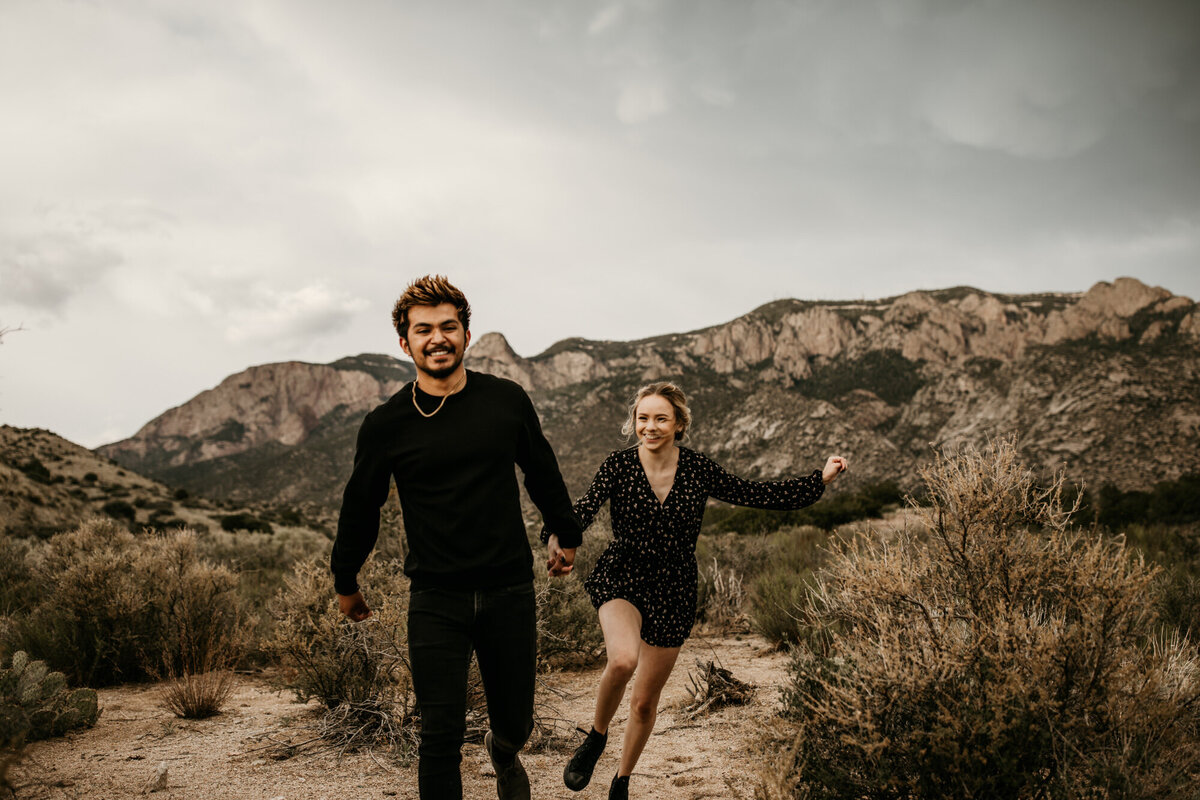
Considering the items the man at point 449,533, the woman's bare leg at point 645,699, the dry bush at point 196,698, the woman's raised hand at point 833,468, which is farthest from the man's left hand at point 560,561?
the dry bush at point 196,698

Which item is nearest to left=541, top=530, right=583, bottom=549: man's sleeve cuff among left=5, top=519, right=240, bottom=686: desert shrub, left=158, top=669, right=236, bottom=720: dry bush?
left=158, top=669, right=236, bottom=720: dry bush

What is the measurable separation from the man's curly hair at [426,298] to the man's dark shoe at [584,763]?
2.29 metres

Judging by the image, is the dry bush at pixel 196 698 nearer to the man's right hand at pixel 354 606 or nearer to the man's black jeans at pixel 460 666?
the man's right hand at pixel 354 606

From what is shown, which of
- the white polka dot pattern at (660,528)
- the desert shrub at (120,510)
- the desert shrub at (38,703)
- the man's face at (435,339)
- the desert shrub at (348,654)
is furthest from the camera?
the desert shrub at (120,510)

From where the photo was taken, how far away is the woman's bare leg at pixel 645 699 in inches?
128

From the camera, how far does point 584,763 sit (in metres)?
3.31

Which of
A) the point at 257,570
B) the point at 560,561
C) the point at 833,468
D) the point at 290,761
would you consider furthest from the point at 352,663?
the point at 257,570

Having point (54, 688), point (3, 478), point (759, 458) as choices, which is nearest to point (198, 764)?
point (54, 688)

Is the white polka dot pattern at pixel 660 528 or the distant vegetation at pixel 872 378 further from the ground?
the distant vegetation at pixel 872 378

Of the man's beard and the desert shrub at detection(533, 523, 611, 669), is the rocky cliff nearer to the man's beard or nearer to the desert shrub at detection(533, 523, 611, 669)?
the desert shrub at detection(533, 523, 611, 669)

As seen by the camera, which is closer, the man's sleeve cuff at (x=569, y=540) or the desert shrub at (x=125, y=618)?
the man's sleeve cuff at (x=569, y=540)

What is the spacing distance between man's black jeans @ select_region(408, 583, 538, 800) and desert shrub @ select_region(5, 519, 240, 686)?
4920 mm

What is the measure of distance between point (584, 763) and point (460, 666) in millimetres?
1289

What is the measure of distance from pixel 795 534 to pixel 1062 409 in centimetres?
2066
